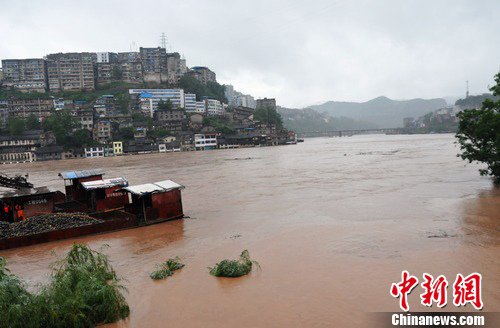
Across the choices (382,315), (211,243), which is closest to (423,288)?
(382,315)

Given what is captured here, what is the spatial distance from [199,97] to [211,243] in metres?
98.5

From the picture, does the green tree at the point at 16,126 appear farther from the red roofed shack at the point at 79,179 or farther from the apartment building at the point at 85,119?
the red roofed shack at the point at 79,179

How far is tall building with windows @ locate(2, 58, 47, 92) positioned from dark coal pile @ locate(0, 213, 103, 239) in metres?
95.9

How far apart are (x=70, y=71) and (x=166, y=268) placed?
4064 inches

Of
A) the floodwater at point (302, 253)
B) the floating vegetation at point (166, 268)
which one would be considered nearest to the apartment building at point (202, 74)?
the floodwater at point (302, 253)

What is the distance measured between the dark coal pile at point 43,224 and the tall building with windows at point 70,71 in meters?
94.9

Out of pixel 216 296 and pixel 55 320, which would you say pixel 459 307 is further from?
pixel 55 320

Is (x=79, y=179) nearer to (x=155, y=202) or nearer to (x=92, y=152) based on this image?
(x=155, y=202)

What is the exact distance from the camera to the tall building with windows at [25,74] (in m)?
96.4

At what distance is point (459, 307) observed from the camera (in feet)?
22.1

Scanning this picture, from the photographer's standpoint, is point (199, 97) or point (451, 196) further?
point (199, 97)

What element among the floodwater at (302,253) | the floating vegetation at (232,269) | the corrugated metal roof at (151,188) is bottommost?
the floodwater at (302,253)

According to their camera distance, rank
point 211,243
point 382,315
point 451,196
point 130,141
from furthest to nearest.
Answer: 1. point 130,141
2. point 451,196
3. point 211,243
4. point 382,315

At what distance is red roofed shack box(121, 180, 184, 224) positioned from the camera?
46.6 ft
